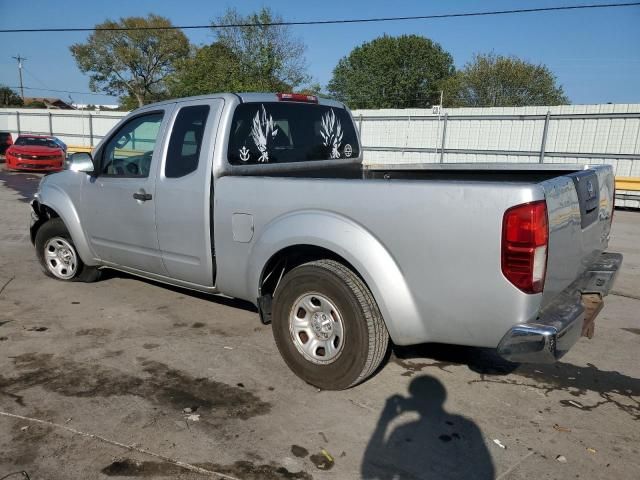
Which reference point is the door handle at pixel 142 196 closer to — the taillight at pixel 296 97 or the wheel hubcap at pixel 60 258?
the taillight at pixel 296 97

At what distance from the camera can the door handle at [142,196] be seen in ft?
13.8

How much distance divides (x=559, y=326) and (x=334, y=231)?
51.8 inches

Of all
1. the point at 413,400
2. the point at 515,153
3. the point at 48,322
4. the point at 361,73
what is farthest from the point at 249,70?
the point at 361,73

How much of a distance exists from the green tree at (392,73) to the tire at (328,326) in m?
53.5

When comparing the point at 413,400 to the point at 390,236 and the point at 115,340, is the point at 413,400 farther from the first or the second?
the point at 115,340

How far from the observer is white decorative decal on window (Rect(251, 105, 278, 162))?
405cm

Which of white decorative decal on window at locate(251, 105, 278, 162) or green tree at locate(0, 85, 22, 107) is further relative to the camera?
green tree at locate(0, 85, 22, 107)

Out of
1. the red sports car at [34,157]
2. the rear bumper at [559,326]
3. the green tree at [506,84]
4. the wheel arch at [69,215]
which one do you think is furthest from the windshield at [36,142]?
the green tree at [506,84]

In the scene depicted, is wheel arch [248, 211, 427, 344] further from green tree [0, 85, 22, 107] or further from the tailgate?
green tree [0, 85, 22, 107]

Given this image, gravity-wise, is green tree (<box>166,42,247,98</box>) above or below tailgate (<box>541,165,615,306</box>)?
above

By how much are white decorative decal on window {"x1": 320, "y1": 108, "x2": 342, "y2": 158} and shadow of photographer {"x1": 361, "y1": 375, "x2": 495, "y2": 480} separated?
2.38 meters

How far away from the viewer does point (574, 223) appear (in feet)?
9.49

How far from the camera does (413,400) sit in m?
3.29

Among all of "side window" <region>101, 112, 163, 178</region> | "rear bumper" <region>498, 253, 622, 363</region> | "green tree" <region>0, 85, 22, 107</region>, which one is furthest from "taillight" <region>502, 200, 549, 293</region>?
"green tree" <region>0, 85, 22, 107</region>
